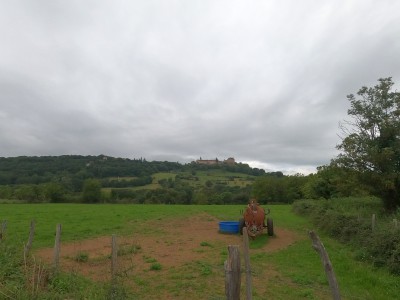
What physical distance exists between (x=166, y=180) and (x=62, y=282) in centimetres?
9028

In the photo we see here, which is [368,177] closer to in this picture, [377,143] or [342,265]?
[377,143]

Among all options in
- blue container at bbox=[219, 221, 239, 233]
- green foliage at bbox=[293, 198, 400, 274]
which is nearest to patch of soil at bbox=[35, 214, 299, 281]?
blue container at bbox=[219, 221, 239, 233]

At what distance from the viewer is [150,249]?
14.8 m

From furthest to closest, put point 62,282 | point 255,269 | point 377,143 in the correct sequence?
1. point 377,143
2. point 255,269
3. point 62,282

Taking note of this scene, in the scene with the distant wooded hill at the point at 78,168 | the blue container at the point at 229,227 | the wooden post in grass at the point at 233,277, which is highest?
the distant wooded hill at the point at 78,168

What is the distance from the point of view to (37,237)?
18.5 m

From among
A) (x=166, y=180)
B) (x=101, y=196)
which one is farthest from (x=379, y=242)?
(x=166, y=180)

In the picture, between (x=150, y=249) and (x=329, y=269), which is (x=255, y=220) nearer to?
(x=150, y=249)

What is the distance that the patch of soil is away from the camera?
11500 mm

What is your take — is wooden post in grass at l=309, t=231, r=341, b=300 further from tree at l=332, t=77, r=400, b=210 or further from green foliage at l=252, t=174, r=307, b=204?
green foliage at l=252, t=174, r=307, b=204

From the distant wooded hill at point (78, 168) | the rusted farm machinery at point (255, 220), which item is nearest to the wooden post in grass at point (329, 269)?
the rusted farm machinery at point (255, 220)

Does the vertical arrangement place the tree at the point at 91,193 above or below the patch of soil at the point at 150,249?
above

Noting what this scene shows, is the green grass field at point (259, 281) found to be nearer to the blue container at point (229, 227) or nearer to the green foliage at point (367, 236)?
the green foliage at point (367, 236)

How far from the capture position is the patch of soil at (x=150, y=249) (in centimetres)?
1150
